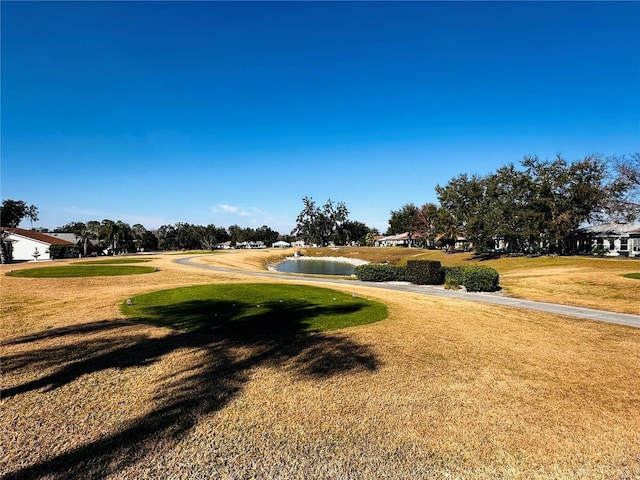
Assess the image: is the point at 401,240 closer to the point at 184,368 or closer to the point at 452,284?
the point at 452,284

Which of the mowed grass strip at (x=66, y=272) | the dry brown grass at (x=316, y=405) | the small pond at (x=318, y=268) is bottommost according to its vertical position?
the small pond at (x=318, y=268)

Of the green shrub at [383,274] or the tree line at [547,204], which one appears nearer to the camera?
the green shrub at [383,274]

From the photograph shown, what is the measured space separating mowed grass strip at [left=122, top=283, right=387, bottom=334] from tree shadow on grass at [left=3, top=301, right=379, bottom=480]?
93mm

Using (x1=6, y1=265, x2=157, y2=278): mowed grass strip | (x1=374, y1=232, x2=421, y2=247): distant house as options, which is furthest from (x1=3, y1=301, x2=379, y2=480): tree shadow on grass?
(x1=374, y1=232, x2=421, y2=247): distant house

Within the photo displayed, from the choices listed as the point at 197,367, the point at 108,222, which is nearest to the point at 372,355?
the point at 197,367

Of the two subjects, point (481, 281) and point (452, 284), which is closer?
point (481, 281)

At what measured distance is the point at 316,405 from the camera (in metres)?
5.73

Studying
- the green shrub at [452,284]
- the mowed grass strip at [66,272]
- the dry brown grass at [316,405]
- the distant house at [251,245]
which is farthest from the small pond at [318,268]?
the distant house at [251,245]

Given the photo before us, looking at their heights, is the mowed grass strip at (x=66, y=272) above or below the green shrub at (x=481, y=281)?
above

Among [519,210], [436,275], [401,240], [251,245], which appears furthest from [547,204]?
[251,245]

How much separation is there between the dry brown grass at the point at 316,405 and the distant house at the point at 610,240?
47.3 metres

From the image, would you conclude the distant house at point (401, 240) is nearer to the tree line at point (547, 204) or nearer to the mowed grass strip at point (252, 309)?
the tree line at point (547, 204)

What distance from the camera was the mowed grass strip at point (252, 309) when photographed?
10664 millimetres

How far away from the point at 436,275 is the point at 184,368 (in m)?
20.8
